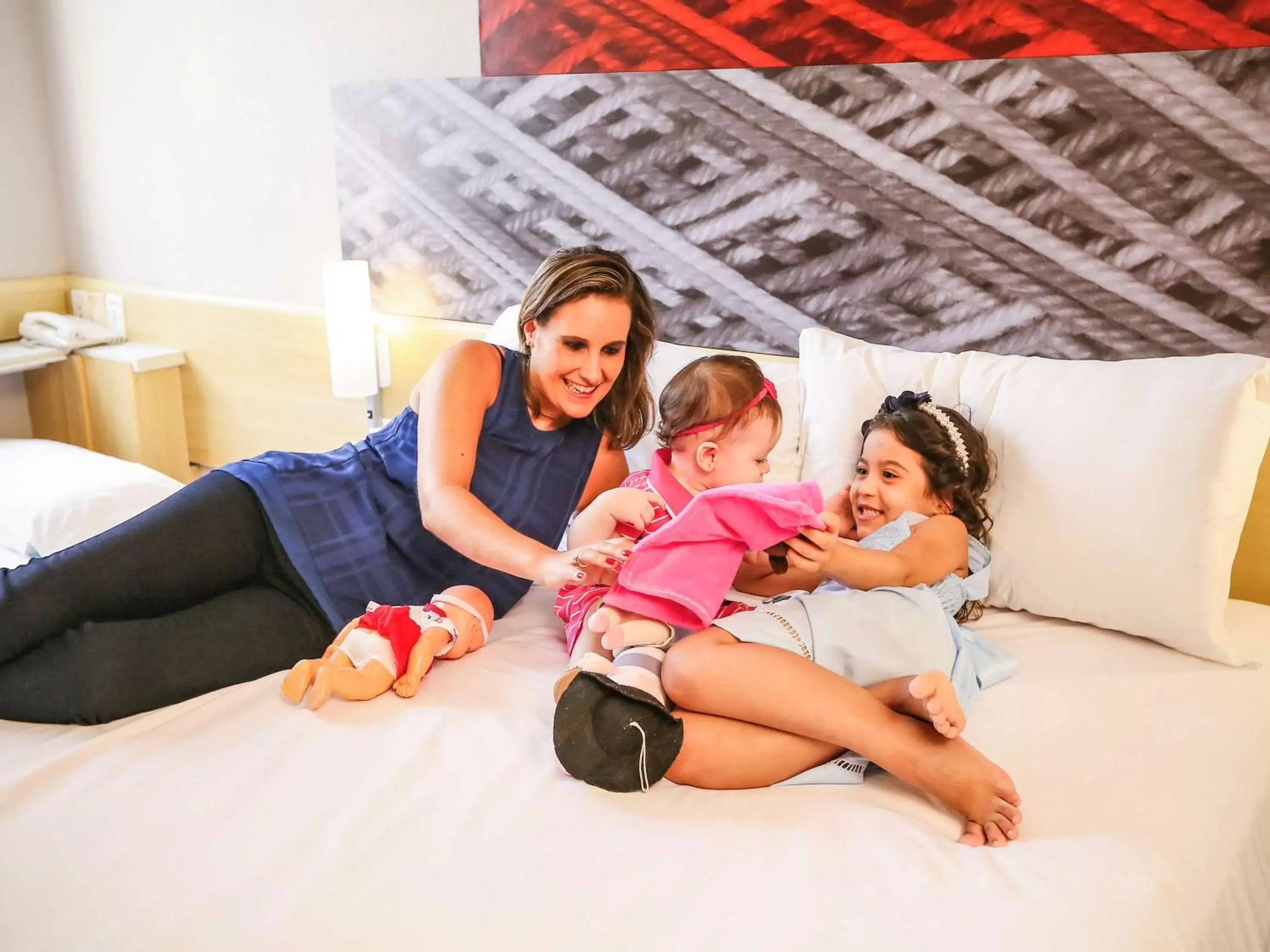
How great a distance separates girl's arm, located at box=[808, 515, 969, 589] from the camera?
1.51 metres

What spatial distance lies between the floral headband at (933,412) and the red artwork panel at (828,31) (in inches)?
26.5

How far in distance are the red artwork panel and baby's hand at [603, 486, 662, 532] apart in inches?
39.9

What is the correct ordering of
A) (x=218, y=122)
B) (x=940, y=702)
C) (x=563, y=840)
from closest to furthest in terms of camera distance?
(x=563, y=840), (x=940, y=702), (x=218, y=122)

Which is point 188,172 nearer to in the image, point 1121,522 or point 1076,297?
point 1076,297

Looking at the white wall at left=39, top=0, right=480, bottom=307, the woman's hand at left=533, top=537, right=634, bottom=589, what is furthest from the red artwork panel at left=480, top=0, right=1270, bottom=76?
the woman's hand at left=533, top=537, right=634, bottom=589

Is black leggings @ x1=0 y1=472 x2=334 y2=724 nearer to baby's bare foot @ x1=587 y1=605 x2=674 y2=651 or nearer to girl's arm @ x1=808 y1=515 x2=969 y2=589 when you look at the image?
baby's bare foot @ x1=587 y1=605 x2=674 y2=651

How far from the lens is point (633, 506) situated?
5.30 feet

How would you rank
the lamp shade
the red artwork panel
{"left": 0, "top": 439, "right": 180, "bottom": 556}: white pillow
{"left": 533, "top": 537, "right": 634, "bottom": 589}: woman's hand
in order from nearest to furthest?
{"left": 533, "top": 537, "right": 634, "bottom": 589}: woman's hand, the red artwork panel, {"left": 0, "top": 439, "right": 180, "bottom": 556}: white pillow, the lamp shade

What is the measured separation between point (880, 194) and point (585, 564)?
1.06 meters

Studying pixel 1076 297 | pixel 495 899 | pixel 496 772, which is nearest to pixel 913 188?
pixel 1076 297

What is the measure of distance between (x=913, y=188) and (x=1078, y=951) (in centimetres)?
142

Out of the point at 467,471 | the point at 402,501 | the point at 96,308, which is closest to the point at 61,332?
the point at 96,308

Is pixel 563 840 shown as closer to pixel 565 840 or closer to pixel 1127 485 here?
pixel 565 840

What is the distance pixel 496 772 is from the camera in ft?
4.35
